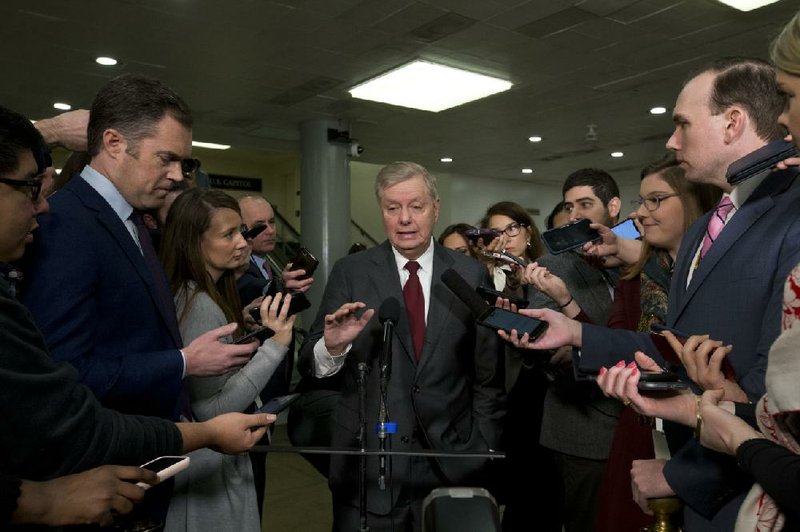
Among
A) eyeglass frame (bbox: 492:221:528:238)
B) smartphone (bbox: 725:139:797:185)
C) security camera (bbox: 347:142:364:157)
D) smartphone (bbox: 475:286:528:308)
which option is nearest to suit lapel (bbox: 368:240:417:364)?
smartphone (bbox: 475:286:528:308)

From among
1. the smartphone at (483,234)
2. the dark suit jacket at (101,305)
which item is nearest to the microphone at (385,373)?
the dark suit jacket at (101,305)

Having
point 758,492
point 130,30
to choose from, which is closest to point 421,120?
point 130,30

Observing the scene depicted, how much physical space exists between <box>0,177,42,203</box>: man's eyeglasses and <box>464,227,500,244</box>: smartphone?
94.9 inches

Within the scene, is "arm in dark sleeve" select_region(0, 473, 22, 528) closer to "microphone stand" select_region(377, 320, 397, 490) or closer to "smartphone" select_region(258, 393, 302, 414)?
"smartphone" select_region(258, 393, 302, 414)

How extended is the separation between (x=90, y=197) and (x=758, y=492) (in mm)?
1722

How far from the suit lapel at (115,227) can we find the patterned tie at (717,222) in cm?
153

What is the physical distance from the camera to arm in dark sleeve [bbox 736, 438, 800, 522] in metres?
0.97

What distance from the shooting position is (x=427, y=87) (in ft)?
22.9

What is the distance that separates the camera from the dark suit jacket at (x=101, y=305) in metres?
1.42

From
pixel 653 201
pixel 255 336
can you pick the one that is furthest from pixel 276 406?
pixel 653 201

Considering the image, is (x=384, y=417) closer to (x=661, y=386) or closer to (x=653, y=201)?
(x=661, y=386)

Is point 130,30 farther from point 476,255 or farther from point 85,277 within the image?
point 85,277

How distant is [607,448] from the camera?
2.30 meters

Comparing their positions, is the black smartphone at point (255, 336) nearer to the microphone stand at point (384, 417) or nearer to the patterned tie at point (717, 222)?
the microphone stand at point (384, 417)
